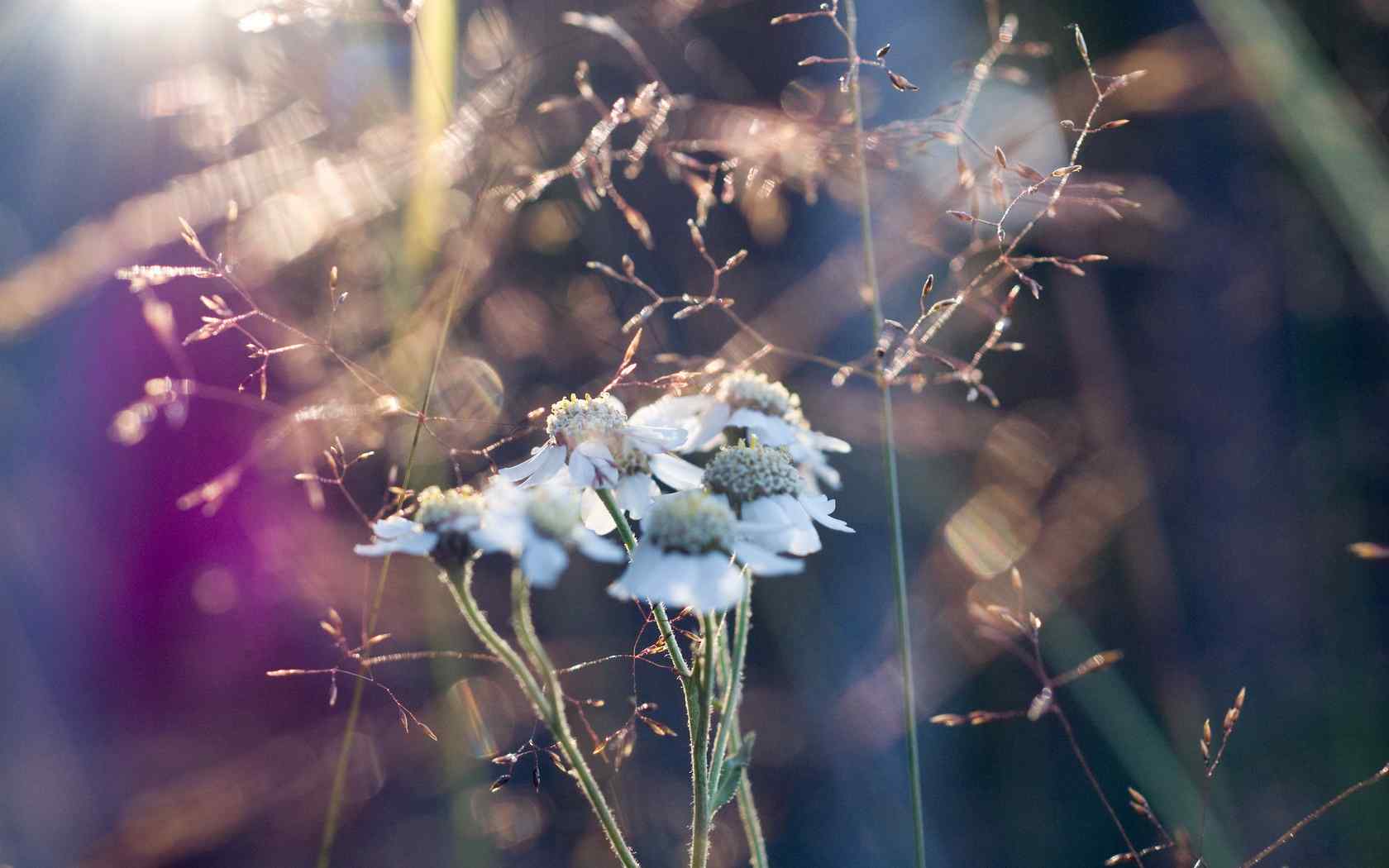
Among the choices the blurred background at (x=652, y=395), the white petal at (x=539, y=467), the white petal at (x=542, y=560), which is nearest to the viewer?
the white petal at (x=542, y=560)

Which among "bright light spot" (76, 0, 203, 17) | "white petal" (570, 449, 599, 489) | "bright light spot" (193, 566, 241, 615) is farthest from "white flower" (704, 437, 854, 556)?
"bright light spot" (76, 0, 203, 17)

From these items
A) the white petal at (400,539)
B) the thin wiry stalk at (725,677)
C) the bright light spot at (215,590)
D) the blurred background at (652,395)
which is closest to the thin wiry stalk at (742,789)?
the thin wiry stalk at (725,677)

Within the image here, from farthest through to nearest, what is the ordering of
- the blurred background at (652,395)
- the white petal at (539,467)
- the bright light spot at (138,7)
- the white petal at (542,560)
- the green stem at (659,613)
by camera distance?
→ the bright light spot at (138,7), the blurred background at (652,395), the white petal at (539,467), the green stem at (659,613), the white petal at (542,560)

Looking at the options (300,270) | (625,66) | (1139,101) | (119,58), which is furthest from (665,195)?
(119,58)

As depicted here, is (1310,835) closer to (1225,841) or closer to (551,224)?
(1225,841)

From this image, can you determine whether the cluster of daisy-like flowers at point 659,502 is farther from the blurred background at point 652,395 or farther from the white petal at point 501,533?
the blurred background at point 652,395

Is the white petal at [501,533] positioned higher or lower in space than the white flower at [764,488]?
higher

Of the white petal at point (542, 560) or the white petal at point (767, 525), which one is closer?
the white petal at point (542, 560)
